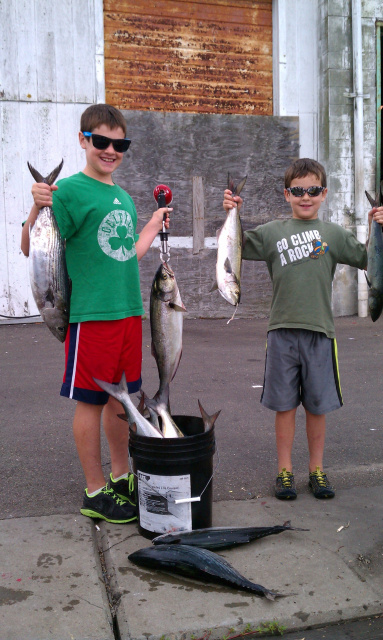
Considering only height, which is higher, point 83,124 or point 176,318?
point 83,124

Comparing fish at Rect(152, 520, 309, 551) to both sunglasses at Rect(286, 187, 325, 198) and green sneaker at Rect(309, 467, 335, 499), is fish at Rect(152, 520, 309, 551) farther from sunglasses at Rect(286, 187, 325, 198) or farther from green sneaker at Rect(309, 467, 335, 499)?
sunglasses at Rect(286, 187, 325, 198)

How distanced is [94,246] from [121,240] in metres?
0.15

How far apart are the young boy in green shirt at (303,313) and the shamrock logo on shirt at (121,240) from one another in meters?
0.79

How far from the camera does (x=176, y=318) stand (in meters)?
3.22

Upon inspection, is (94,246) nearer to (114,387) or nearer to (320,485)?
(114,387)

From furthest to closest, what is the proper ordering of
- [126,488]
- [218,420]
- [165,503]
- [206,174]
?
[206,174]
[218,420]
[126,488]
[165,503]

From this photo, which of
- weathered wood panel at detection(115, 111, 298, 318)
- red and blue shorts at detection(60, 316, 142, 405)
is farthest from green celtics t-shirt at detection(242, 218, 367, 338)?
weathered wood panel at detection(115, 111, 298, 318)

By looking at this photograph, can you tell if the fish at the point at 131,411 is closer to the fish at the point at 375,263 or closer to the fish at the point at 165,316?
the fish at the point at 165,316

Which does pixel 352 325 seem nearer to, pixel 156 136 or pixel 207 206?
pixel 207 206

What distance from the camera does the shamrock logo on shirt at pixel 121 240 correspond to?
3281mm

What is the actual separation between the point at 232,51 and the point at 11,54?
147 inches

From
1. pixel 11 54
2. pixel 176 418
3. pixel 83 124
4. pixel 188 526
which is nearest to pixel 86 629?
pixel 188 526

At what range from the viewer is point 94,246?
325 centimetres

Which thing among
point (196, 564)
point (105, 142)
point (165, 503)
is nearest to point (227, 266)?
point (105, 142)
